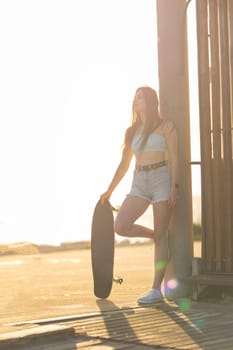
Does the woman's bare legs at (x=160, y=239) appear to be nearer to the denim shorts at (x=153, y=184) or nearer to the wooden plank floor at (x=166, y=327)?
the denim shorts at (x=153, y=184)

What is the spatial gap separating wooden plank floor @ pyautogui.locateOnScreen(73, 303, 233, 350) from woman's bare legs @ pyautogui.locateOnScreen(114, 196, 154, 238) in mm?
818

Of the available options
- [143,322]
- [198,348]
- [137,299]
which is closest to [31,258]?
[137,299]

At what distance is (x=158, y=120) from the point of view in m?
7.63

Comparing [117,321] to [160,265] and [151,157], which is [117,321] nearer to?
[160,265]

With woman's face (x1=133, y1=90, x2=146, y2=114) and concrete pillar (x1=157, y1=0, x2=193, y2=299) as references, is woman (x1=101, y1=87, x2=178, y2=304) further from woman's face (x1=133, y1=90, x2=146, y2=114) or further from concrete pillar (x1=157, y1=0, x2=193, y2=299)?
concrete pillar (x1=157, y1=0, x2=193, y2=299)

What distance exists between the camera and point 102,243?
26.2 feet

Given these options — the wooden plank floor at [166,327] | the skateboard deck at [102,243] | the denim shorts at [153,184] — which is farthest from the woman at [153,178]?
the wooden plank floor at [166,327]

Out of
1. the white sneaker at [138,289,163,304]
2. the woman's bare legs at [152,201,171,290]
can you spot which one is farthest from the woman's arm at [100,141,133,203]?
the white sneaker at [138,289,163,304]

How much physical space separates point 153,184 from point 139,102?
0.69m

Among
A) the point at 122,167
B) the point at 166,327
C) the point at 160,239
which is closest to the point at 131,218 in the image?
the point at 160,239

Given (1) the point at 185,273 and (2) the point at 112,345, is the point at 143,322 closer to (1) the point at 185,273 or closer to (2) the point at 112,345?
(2) the point at 112,345

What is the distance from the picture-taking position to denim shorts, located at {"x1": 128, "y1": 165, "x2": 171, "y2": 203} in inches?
295

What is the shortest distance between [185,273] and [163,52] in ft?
6.12

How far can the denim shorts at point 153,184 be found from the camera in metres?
7.49
